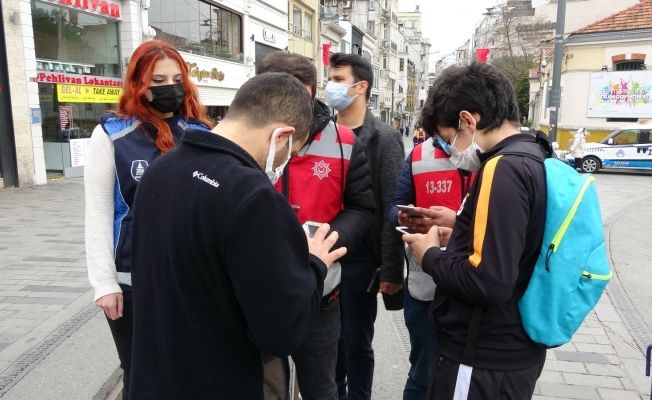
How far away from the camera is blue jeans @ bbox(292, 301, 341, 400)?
2301 millimetres

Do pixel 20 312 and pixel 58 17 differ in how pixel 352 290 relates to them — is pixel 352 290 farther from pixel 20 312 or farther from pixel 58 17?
pixel 58 17

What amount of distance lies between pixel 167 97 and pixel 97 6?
13358 mm

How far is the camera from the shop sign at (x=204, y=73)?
59.3ft

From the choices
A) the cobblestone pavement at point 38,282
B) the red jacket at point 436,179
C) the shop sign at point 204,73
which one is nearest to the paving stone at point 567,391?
the red jacket at point 436,179

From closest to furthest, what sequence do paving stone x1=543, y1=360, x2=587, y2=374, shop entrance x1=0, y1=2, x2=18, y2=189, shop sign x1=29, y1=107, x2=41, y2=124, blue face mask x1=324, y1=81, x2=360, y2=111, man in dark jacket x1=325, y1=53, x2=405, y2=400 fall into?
man in dark jacket x1=325, y1=53, x2=405, y2=400, blue face mask x1=324, y1=81, x2=360, y2=111, paving stone x1=543, y1=360, x2=587, y2=374, shop entrance x1=0, y1=2, x2=18, y2=189, shop sign x1=29, y1=107, x2=41, y2=124

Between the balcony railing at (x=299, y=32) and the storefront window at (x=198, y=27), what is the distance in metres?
7.89

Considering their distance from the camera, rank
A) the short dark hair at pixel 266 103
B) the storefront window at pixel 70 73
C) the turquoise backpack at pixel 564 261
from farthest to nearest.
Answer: the storefront window at pixel 70 73
the turquoise backpack at pixel 564 261
the short dark hair at pixel 266 103

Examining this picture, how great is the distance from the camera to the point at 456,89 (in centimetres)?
198

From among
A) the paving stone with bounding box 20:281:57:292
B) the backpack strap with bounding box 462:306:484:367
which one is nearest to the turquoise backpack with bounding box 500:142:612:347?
the backpack strap with bounding box 462:306:484:367

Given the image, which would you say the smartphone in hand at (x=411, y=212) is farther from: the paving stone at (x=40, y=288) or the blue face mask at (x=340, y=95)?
the paving stone at (x=40, y=288)

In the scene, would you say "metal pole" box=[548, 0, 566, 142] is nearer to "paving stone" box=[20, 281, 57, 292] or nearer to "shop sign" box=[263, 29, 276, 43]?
"paving stone" box=[20, 281, 57, 292]

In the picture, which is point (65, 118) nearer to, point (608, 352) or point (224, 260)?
point (608, 352)

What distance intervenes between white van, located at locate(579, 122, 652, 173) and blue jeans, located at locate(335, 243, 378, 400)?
57.0 ft

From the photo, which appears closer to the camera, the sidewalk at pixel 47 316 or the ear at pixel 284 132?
the ear at pixel 284 132
